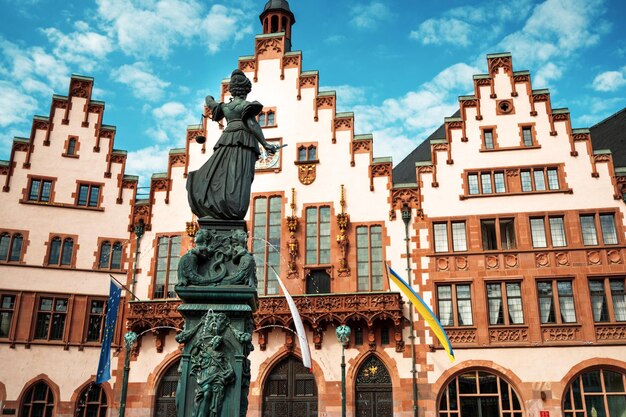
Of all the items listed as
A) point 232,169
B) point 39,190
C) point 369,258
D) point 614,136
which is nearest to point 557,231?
point 369,258

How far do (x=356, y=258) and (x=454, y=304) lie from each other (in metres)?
4.82

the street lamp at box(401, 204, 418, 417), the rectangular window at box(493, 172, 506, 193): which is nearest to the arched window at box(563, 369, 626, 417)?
the street lamp at box(401, 204, 418, 417)

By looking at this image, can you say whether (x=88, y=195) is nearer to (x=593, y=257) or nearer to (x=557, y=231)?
(x=557, y=231)

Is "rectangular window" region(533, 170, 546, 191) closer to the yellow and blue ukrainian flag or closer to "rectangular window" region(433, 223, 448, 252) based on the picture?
"rectangular window" region(433, 223, 448, 252)

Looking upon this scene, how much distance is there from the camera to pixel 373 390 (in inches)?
1041

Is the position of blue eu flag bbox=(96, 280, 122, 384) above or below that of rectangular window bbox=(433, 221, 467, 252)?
below

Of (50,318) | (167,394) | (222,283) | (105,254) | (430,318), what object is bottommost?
(222,283)

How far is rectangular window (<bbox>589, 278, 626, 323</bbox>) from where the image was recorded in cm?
2584

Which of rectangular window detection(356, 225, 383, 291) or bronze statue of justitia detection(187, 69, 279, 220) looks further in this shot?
rectangular window detection(356, 225, 383, 291)

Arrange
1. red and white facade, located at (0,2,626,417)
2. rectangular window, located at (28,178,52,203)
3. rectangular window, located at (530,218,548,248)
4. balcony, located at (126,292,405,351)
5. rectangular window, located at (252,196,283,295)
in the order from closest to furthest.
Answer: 1. red and white facade, located at (0,2,626,417)
2. balcony, located at (126,292,405,351)
3. rectangular window, located at (530,218,548,248)
4. rectangular window, located at (252,196,283,295)
5. rectangular window, located at (28,178,52,203)

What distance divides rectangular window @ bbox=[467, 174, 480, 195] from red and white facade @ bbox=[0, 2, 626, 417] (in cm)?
7

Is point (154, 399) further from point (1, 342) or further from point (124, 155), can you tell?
point (124, 155)

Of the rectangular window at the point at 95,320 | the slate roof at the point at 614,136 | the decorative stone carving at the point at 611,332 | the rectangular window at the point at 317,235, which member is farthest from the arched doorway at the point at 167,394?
the slate roof at the point at 614,136

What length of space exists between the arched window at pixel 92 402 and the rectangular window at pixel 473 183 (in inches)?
764
